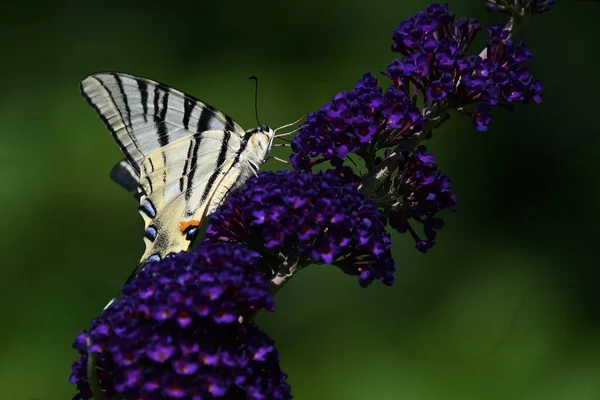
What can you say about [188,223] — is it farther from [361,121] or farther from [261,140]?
[361,121]

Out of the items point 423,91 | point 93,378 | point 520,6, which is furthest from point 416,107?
point 93,378

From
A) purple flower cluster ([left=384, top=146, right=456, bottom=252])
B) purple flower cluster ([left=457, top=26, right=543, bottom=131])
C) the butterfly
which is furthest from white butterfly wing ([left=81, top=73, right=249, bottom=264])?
purple flower cluster ([left=457, top=26, right=543, bottom=131])

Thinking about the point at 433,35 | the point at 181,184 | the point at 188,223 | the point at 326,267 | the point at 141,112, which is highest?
the point at 433,35

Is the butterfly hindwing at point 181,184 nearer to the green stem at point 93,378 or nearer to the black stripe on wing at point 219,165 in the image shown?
the black stripe on wing at point 219,165

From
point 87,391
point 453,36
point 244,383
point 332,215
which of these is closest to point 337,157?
point 332,215

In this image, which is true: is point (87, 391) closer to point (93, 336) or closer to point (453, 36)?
point (93, 336)

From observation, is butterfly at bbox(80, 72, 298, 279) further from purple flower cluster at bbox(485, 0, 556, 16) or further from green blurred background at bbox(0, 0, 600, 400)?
green blurred background at bbox(0, 0, 600, 400)
